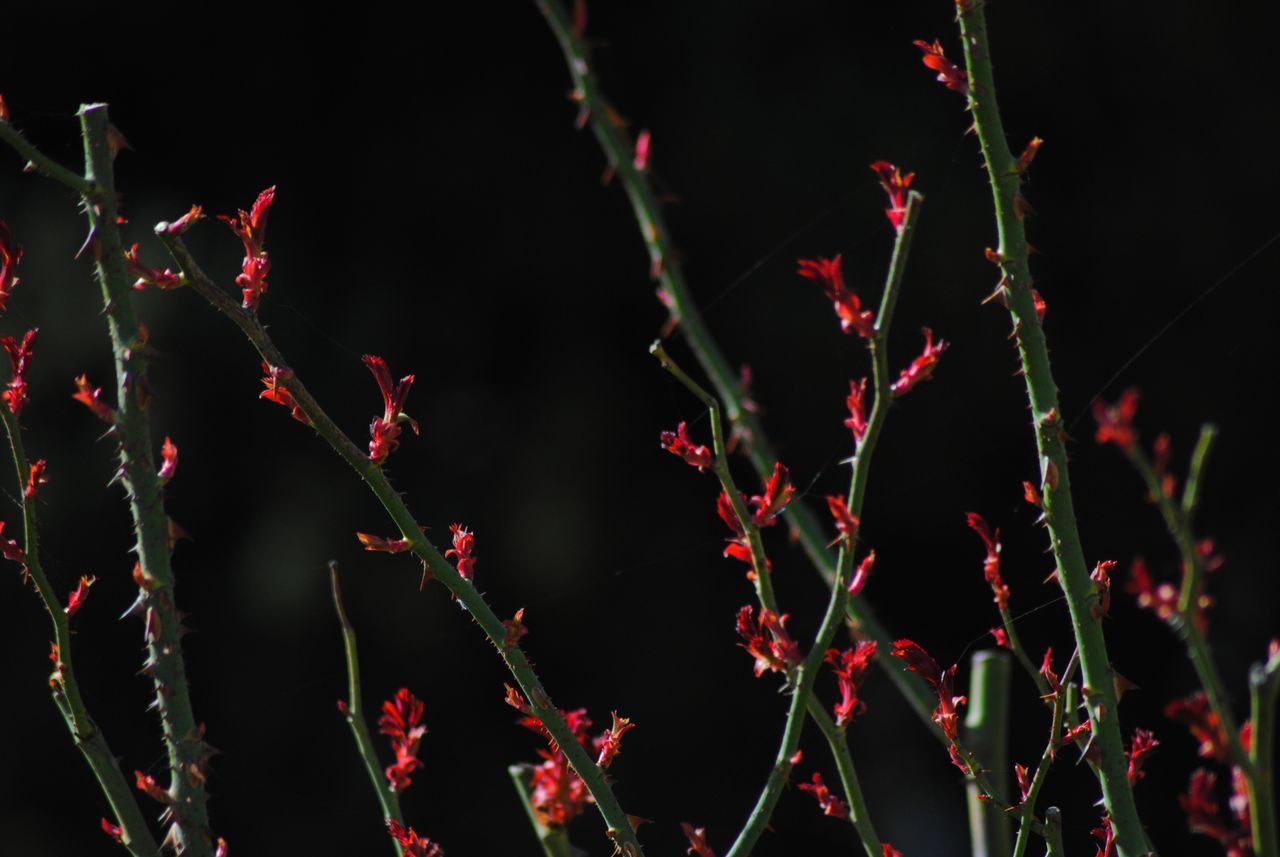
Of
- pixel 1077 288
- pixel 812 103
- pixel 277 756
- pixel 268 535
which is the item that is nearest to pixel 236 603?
pixel 268 535

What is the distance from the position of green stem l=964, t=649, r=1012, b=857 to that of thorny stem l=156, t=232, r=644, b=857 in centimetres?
15

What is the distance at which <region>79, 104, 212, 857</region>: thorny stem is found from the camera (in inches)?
16.9

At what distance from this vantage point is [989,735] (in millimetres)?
510

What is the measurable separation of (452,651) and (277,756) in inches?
12.2

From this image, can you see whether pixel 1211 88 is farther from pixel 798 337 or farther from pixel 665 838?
pixel 665 838

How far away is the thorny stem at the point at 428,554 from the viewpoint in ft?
1.41

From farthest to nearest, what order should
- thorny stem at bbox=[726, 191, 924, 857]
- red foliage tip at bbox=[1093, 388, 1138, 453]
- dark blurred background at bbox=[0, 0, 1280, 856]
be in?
1. dark blurred background at bbox=[0, 0, 1280, 856]
2. thorny stem at bbox=[726, 191, 924, 857]
3. red foliage tip at bbox=[1093, 388, 1138, 453]

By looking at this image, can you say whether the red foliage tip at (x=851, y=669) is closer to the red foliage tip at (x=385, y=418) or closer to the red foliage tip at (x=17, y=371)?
the red foliage tip at (x=385, y=418)

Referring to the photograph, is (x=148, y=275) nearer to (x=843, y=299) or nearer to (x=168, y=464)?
(x=168, y=464)

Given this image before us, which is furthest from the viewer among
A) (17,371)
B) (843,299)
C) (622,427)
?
(622,427)

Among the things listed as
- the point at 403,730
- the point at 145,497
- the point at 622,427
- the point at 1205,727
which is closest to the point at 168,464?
the point at 145,497

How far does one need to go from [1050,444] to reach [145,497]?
31 cm

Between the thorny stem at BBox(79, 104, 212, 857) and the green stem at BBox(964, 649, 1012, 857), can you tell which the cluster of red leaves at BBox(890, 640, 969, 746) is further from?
the thorny stem at BBox(79, 104, 212, 857)

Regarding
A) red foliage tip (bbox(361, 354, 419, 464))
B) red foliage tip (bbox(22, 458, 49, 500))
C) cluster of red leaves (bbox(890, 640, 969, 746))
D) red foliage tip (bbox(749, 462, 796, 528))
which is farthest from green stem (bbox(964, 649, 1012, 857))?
red foliage tip (bbox(22, 458, 49, 500))
